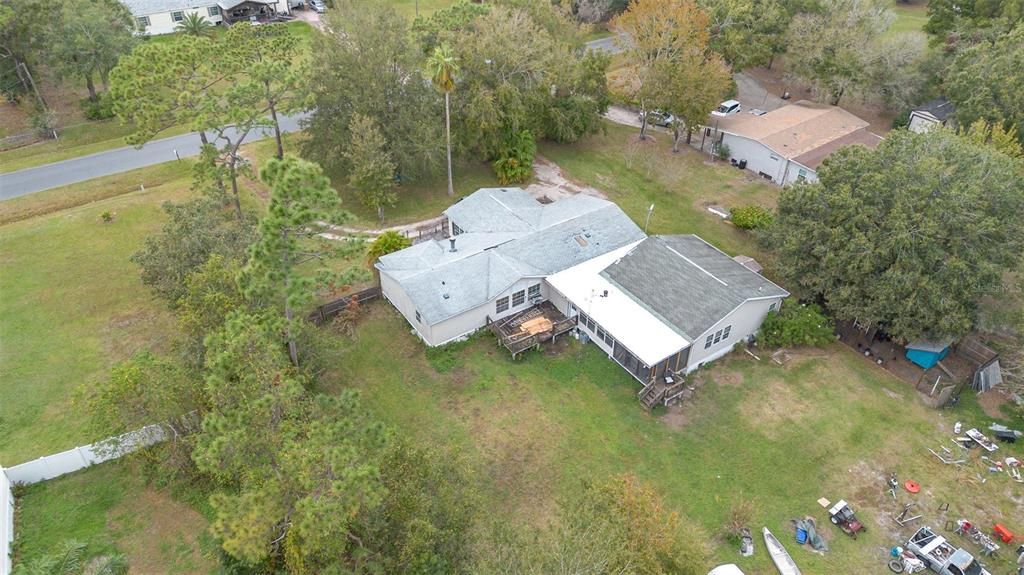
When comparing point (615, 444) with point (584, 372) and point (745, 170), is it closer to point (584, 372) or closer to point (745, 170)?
point (584, 372)

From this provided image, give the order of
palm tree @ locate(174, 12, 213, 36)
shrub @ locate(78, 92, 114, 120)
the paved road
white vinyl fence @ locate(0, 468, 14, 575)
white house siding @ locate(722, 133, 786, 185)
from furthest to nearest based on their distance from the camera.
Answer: palm tree @ locate(174, 12, 213, 36)
shrub @ locate(78, 92, 114, 120)
white house siding @ locate(722, 133, 786, 185)
the paved road
white vinyl fence @ locate(0, 468, 14, 575)

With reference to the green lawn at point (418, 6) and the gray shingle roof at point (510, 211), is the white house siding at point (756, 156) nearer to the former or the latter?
the gray shingle roof at point (510, 211)

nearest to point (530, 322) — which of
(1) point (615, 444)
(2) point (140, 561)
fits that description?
(1) point (615, 444)

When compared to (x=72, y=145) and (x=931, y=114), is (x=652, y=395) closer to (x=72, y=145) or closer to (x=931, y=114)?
(x=931, y=114)

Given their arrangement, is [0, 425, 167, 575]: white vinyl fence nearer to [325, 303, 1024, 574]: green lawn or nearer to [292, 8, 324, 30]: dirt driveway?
[325, 303, 1024, 574]: green lawn

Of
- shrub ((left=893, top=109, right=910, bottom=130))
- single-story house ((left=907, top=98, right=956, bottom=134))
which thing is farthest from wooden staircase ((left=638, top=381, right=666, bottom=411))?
shrub ((left=893, top=109, right=910, bottom=130))

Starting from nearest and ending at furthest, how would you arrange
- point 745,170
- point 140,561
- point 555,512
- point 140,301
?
point 140,561 < point 555,512 < point 140,301 < point 745,170

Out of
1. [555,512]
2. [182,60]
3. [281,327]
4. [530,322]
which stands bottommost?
[555,512]
